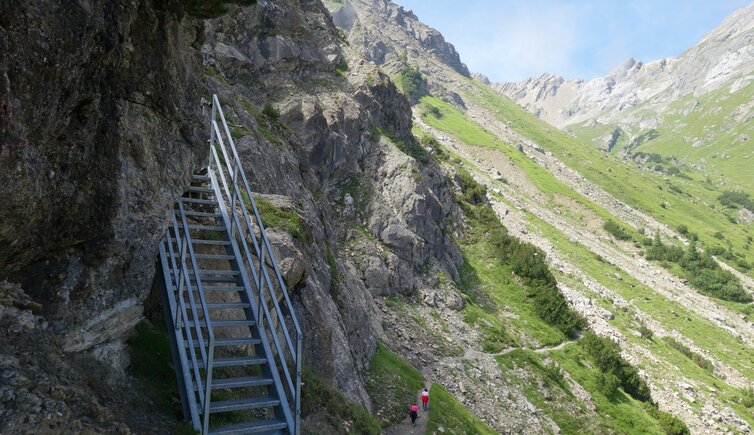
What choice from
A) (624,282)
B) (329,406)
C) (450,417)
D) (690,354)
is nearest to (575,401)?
(450,417)

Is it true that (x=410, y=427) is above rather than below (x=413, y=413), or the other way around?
below

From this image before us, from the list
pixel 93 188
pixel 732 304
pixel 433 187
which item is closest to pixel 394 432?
pixel 93 188

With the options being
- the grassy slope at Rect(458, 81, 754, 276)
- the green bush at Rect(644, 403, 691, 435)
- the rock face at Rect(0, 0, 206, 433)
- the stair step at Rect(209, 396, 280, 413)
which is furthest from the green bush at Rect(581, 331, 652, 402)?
the grassy slope at Rect(458, 81, 754, 276)

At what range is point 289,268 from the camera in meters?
16.4

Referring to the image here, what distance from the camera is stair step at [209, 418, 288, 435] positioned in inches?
297

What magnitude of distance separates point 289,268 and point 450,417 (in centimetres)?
1513

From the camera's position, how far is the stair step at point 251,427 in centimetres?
755

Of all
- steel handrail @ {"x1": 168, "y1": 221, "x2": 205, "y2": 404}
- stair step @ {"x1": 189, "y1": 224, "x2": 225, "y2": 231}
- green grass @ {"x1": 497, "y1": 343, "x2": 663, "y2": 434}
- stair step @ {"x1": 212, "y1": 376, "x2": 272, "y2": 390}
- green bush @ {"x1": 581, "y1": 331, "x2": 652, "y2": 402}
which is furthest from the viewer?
green bush @ {"x1": 581, "y1": 331, "x2": 652, "y2": 402}

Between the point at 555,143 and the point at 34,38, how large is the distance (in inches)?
7570

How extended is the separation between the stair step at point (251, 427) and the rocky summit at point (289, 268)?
0.06 meters

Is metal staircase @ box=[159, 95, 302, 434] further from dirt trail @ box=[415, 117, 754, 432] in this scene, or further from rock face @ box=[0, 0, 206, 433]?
dirt trail @ box=[415, 117, 754, 432]

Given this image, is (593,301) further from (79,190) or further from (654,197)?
(654,197)

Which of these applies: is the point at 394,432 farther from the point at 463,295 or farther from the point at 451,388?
the point at 463,295

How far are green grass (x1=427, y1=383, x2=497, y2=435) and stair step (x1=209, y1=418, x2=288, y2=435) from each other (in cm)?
1612
